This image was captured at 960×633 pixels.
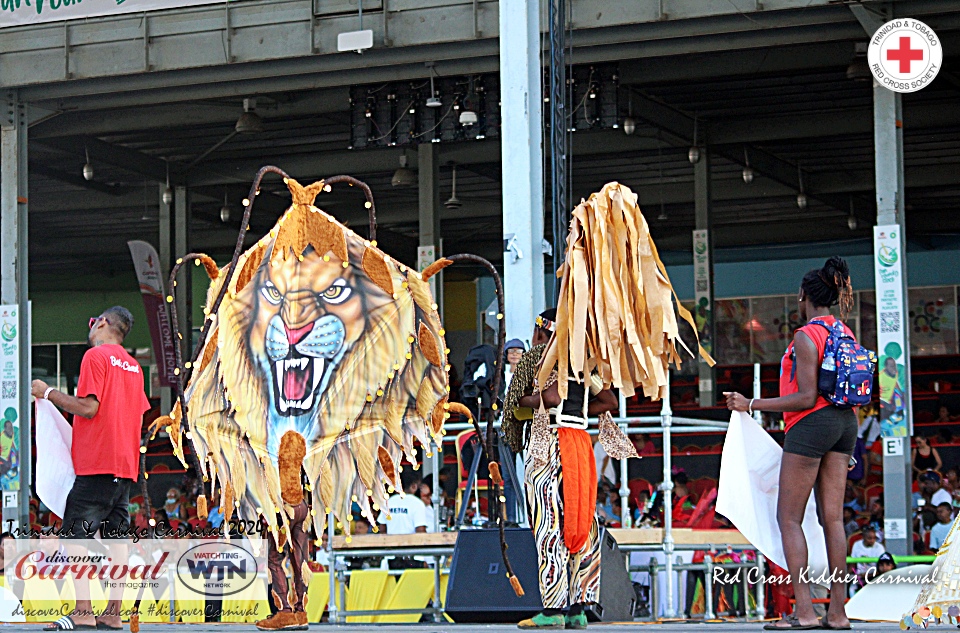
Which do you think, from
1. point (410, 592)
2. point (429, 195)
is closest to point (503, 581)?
point (410, 592)

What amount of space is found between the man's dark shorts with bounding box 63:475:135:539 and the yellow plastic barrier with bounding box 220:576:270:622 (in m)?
0.69

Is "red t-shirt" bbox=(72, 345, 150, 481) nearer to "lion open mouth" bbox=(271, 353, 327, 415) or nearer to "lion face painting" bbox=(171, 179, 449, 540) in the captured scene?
"lion face painting" bbox=(171, 179, 449, 540)

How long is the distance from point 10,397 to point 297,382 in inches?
492

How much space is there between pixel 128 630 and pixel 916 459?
1500 cm

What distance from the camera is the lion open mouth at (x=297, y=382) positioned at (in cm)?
570

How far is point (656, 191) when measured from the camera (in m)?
26.8

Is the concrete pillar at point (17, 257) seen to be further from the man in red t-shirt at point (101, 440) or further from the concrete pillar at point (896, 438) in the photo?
the man in red t-shirt at point (101, 440)

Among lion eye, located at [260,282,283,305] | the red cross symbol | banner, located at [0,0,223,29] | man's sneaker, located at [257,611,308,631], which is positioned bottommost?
man's sneaker, located at [257,611,308,631]

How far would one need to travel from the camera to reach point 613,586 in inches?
296

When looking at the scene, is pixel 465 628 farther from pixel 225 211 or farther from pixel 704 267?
pixel 225 211

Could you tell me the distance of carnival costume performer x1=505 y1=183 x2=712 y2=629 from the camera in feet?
21.4

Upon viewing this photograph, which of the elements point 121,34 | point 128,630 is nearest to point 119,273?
point 121,34

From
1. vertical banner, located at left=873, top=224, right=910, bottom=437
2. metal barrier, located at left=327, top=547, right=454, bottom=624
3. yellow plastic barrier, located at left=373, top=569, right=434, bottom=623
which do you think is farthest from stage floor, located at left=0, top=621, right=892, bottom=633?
vertical banner, located at left=873, top=224, right=910, bottom=437

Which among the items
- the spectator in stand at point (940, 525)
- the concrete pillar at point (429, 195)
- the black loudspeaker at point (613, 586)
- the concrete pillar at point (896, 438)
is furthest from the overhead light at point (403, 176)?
the black loudspeaker at point (613, 586)
